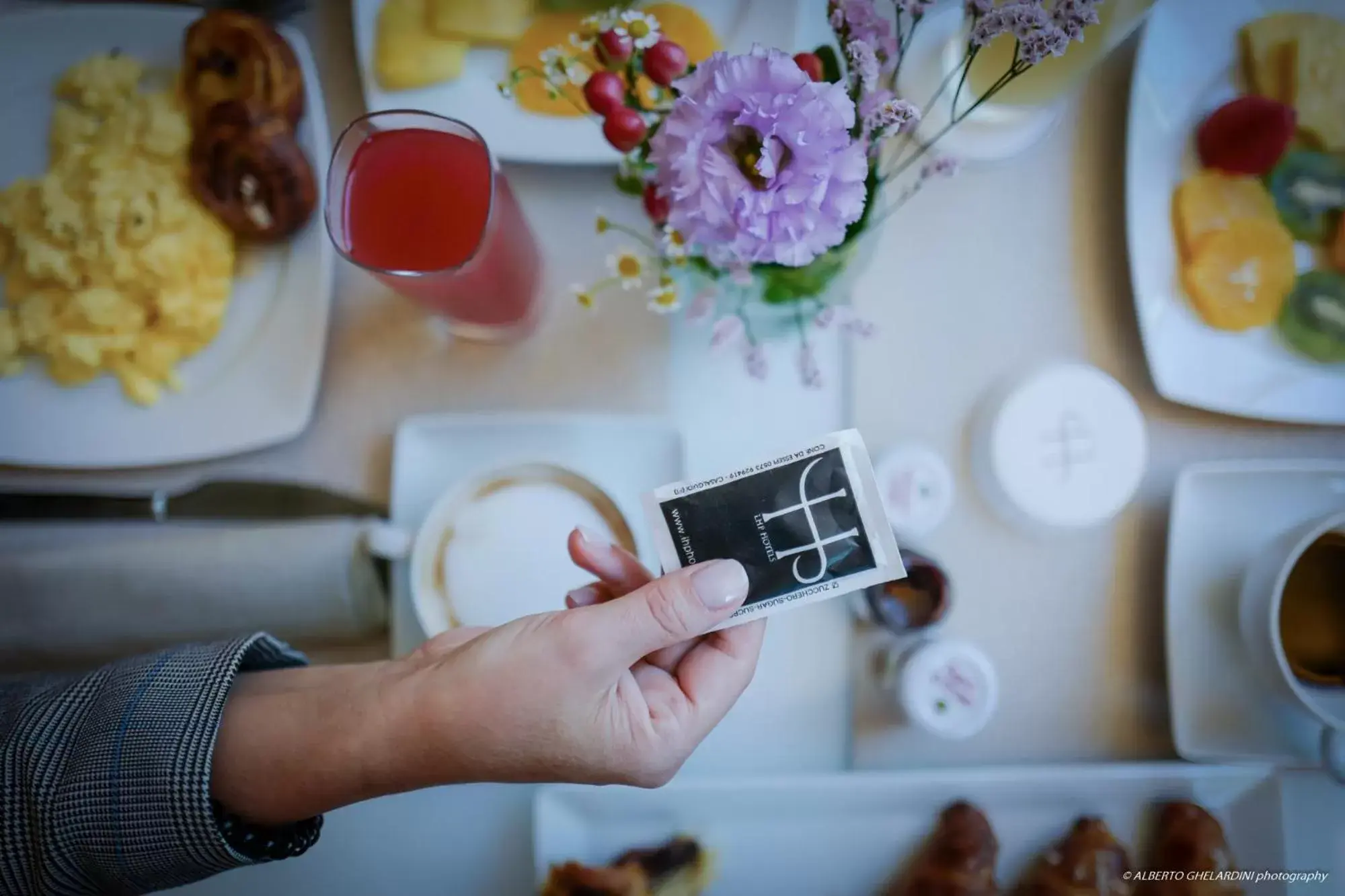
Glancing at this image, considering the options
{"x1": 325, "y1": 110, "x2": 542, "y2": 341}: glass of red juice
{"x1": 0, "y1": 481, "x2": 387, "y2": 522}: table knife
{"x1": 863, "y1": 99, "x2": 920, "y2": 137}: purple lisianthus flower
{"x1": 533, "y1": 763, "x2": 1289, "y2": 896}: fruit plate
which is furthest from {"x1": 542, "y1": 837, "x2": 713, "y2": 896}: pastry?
{"x1": 863, "y1": 99, "x2": 920, "y2": 137}: purple lisianthus flower

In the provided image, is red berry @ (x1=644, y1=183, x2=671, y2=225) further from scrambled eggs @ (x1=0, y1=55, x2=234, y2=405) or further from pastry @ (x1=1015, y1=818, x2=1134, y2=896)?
pastry @ (x1=1015, y1=818, x2=1134, y2=896)

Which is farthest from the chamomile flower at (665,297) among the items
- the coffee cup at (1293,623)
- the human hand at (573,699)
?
the coffee cup at (1293,623)

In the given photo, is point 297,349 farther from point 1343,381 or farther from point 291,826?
point 1343,381

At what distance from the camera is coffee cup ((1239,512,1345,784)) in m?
0.63

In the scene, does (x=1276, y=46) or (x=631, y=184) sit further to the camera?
(x=1276, y=46)

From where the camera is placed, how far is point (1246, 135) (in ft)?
2.23

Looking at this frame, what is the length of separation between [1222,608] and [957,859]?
351mm

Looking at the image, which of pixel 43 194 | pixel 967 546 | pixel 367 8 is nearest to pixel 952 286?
pixel 967 546

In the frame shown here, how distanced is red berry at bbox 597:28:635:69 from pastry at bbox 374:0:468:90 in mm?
284

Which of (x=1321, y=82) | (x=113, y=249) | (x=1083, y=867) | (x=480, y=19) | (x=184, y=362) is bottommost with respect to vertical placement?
(x=1083, y=867)

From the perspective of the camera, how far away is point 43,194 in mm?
683

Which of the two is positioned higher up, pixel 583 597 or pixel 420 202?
pixel 420 202

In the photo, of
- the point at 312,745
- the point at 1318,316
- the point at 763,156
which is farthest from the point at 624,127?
the point at 1318,316

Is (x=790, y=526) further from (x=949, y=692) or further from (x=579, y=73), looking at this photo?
(x=579, y=73)
